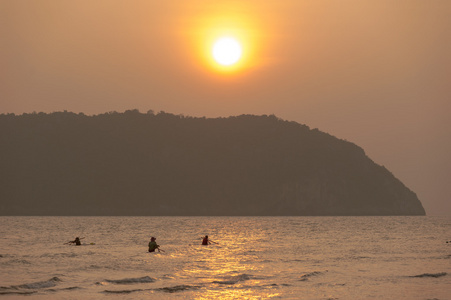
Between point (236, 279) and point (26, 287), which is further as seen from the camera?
point (236, 279)

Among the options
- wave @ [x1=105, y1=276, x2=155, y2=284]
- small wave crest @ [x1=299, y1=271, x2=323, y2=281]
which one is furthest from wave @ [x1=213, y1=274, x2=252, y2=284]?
wave @ [x1=105, y1=276, x2=155, y2=284]

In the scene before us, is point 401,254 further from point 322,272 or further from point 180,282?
point 180,282

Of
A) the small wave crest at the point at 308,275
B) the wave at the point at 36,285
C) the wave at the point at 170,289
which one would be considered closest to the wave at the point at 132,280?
the wave at the point at 36,285

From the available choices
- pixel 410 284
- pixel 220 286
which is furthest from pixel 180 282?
pixel 410 284

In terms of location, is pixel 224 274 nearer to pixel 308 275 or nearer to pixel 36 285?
pixel 308 275

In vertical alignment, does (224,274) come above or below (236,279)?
above

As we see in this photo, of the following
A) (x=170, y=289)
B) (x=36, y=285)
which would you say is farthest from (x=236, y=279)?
(x=36, y=285)

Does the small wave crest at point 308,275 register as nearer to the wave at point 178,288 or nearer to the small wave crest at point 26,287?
the wave at point 178,288

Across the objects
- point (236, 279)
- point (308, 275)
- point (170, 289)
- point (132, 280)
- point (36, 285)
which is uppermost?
point (308, 275)

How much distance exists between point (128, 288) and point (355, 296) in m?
12.5

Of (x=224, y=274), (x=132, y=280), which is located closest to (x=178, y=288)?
(x=132, y=280)

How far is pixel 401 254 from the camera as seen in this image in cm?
7312

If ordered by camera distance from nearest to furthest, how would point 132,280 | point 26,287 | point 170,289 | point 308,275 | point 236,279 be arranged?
point 170,289 < point 26,287 < point 132,280 < point 236,279 < point 308,275

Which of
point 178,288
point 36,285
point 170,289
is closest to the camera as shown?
point 170,289
